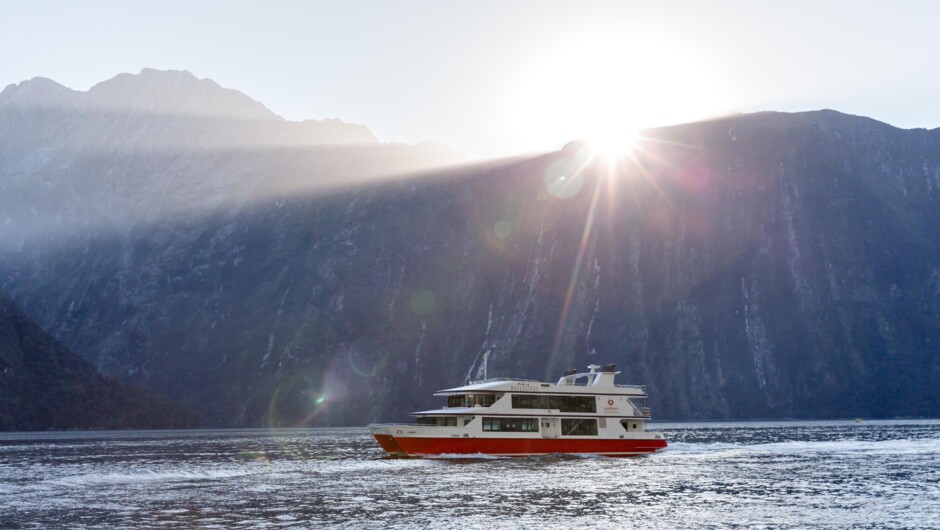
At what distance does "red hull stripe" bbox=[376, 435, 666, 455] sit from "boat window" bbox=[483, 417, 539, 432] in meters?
0.98

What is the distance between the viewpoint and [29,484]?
71500mm

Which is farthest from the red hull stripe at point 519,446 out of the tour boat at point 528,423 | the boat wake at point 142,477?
the boat wake at point 142,477

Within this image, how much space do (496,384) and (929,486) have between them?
133 feet

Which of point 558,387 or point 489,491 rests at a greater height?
point 558,387

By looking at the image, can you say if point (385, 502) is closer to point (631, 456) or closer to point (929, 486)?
point (929, 486)

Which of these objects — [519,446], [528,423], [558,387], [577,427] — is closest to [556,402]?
[558,387]

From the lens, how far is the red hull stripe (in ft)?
295

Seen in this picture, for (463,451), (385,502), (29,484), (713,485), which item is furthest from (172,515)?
(463,451)

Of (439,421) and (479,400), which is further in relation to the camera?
(439,421)


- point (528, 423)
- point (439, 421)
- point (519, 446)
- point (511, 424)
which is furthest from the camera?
point (528, 423)

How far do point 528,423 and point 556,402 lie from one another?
358cm

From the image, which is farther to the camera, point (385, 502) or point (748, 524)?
point (385, 502)

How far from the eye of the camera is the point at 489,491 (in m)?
61.9

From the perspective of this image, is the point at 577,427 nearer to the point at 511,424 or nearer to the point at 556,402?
the point at 556,402
